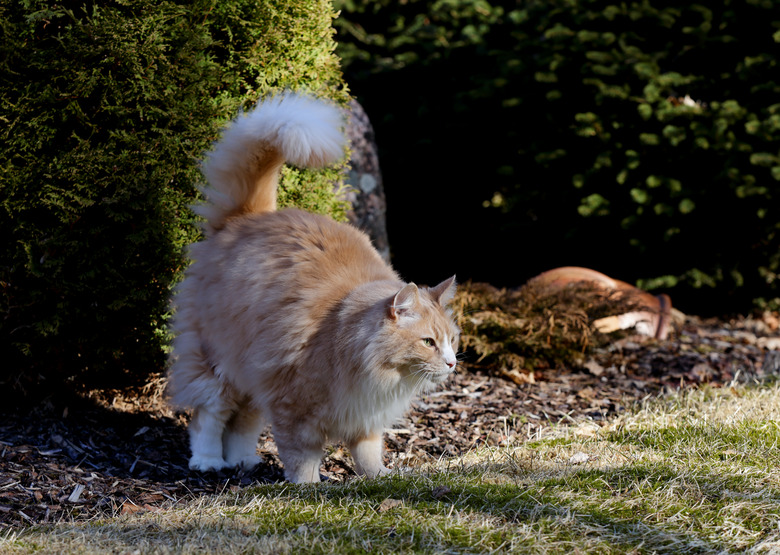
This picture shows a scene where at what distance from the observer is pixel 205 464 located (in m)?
4.06

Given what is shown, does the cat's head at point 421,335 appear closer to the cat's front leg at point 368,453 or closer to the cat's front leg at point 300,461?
the cat's front leg at point 368,453

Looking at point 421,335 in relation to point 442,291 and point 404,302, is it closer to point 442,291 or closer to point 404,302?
point 404,302

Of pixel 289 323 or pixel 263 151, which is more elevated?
pixel 263 151

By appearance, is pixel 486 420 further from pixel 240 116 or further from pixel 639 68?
pixel 639 68

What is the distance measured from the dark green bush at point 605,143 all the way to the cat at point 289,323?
4.39 metres

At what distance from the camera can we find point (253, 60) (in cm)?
444

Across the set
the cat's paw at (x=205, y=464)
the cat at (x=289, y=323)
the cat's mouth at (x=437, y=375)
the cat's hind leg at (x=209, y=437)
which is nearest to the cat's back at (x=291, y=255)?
the cat at (x=289, y=323)

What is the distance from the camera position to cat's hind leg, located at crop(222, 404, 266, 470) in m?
4.20

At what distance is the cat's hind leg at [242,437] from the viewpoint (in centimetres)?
420

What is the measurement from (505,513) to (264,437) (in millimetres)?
2352

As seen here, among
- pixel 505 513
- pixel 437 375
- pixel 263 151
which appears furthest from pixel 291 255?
pixel 505 513

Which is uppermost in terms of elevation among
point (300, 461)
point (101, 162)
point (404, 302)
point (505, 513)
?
point (101, 162)

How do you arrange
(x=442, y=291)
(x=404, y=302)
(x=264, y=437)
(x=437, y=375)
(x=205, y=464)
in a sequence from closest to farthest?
(x=404, y=302), (x=437, y=375), (x=442, y=291), (x=205, y=464), (x=264, y=437)

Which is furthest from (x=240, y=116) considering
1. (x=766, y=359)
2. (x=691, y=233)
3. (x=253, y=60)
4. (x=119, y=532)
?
(x=691, y=233)
